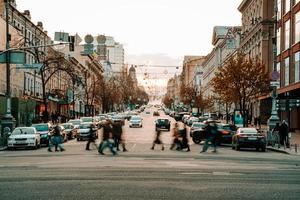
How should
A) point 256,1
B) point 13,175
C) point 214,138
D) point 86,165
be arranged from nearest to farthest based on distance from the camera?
point 13,175
point 86,165
point 214,138
point 256,1

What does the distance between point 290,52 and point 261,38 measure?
17902 millimetres

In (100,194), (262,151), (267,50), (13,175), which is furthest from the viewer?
(267,50)

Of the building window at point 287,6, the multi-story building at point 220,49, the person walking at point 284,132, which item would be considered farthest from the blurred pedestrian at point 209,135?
the multi-story building at point 220,49

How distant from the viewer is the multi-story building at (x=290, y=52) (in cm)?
5775

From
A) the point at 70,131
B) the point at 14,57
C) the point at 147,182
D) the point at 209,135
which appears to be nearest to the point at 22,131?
the point at 14,57

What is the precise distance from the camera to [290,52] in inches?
2381

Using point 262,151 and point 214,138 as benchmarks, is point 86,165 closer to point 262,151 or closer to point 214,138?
point 214,138

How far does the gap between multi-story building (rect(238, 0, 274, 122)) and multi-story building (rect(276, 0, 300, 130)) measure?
21.8 feet

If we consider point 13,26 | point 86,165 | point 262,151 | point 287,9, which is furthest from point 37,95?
point 86,165

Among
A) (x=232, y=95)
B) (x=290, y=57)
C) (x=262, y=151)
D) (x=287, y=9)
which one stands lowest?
(x=262, y=151)

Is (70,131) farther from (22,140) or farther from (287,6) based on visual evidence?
(287,6)

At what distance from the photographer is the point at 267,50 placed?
76.8 metres

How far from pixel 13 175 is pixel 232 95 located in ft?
148

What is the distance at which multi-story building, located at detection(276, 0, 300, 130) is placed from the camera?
57.8 metres
